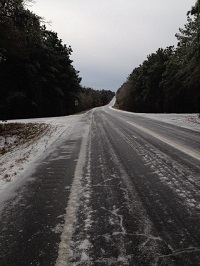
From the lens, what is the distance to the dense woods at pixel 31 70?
15234 millimetres

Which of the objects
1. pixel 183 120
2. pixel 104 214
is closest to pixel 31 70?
pixel 183 120

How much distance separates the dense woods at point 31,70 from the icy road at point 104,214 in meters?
10.9

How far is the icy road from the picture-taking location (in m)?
2.84

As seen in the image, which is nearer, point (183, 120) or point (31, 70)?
point (183, 120)

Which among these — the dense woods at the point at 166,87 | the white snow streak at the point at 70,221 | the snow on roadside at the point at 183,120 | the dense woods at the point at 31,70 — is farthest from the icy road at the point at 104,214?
the dense woods at the point at 166,87

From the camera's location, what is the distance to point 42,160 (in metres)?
7.56

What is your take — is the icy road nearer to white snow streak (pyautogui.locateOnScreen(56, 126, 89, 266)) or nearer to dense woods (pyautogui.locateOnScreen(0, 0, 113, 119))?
white snow streak (pyautogui.locateOnScreen(56, 126, 89, 266))

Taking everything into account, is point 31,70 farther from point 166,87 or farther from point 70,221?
point 70,221

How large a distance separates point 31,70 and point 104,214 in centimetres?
3251

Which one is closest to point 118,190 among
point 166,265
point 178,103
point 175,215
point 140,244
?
point 175,215

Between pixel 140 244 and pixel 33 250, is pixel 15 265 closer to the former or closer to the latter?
pixel 33 250

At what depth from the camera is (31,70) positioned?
1351 inches

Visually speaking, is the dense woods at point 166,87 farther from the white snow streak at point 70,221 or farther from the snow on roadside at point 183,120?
the white snow streak at point 70,221

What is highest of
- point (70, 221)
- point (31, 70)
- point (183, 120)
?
point (31, 70)
